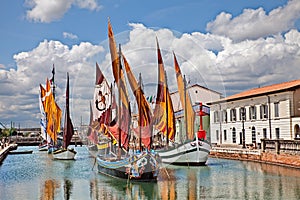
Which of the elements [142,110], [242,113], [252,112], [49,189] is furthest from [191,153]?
[49,189]

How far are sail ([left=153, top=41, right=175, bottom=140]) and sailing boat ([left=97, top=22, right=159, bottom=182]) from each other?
6.88 meters

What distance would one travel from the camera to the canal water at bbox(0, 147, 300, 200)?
2380 centimetres

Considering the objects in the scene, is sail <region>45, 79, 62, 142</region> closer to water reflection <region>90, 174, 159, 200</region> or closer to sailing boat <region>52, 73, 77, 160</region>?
sailing boat <region>52, 73, 77, 160</region>

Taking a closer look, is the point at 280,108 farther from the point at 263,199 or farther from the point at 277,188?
the point at 263,199

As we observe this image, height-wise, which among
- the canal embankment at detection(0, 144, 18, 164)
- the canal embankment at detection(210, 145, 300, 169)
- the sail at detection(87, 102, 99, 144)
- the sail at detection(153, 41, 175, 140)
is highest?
the sail at detection(153, 41, 175, 140)

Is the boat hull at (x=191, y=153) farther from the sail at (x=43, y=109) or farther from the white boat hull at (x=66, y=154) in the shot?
the sail at (x=43, y=109)

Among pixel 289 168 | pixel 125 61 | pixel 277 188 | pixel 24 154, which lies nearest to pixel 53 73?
pixel 24 154

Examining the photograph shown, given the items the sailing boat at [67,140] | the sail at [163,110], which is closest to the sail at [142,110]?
the sail at [163,110]

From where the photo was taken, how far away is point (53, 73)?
69.0 m

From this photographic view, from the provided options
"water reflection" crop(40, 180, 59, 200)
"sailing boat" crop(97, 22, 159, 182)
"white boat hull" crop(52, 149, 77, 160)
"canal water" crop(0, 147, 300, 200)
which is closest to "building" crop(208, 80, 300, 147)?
"canal water" crop(0, 147, 300, 200)

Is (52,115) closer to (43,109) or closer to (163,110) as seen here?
(43,109)

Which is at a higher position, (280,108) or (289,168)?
(280,108)

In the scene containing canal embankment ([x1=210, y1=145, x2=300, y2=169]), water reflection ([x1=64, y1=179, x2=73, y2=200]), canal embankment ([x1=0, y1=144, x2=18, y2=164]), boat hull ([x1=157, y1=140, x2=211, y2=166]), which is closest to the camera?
water reflection ([x1=64, y1=179, x2=73, y2=200])

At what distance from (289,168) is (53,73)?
4499 cm
